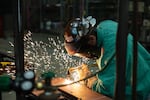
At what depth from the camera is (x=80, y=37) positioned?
186cm

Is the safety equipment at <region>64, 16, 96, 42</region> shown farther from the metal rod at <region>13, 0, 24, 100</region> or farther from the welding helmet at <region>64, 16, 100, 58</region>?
the metal rod at <region>13, 0, 24, 100</region>

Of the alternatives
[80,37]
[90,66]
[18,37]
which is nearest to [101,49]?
[80,37]

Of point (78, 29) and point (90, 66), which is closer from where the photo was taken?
point (78, 29)

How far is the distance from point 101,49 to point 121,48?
3.30 feet

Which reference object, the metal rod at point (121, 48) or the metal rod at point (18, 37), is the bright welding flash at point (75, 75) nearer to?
the metal rod at point (18, 37)

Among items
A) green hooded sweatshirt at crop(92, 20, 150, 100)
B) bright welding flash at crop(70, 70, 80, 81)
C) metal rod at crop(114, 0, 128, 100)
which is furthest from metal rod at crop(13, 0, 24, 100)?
bright welding flash at crop(70, 70, 80, 81)

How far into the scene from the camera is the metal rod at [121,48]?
3.12 feet

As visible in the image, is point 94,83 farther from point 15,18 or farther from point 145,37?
point 145,37

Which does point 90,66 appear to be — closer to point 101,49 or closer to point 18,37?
point 101,49

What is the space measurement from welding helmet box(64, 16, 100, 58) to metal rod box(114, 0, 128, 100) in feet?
2.86

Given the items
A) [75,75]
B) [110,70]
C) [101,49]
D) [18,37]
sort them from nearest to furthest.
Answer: [18,37] → [110,70] → [101,49] → [75,75]

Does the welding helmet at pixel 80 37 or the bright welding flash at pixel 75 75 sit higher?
the welding helmet at pixel 80 37

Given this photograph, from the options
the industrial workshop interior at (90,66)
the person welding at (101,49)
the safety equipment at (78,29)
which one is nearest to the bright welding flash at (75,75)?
the industrial workshop interior at (90,66)

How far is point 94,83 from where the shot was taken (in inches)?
76.5
